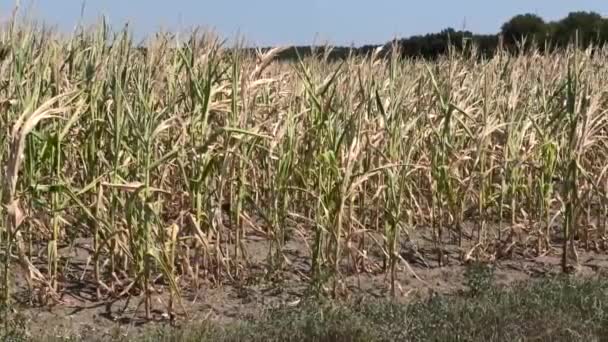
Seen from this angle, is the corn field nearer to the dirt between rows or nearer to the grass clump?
the dirt between rows

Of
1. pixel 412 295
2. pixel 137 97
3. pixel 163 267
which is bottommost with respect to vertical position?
pixel 412 295

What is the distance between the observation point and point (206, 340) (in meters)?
4.91

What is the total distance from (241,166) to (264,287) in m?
0.86

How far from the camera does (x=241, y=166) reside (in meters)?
6.34

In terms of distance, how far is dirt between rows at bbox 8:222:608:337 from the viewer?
546cm

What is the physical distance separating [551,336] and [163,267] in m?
2.26

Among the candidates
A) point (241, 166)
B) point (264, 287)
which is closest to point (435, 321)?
point (264, 287)

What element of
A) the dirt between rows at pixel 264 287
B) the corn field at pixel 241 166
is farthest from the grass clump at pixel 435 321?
the corn field at pixel 241 166

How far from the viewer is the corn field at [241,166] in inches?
221

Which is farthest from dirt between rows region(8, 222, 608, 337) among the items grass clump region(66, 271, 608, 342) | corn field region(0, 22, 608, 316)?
grass clump region(66, 271, 608, 342)

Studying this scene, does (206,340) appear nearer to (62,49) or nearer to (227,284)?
(227,284)

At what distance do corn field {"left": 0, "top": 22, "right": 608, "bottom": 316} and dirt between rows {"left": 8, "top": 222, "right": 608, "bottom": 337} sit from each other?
87 mm

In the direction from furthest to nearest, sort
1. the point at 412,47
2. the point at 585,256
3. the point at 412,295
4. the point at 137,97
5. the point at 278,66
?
the point at 412,47
the point at 278,66
the point at 585,256
the point at 412,295
the point at 137,97

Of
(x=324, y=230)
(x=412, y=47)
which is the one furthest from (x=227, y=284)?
(x=412, y=47)
